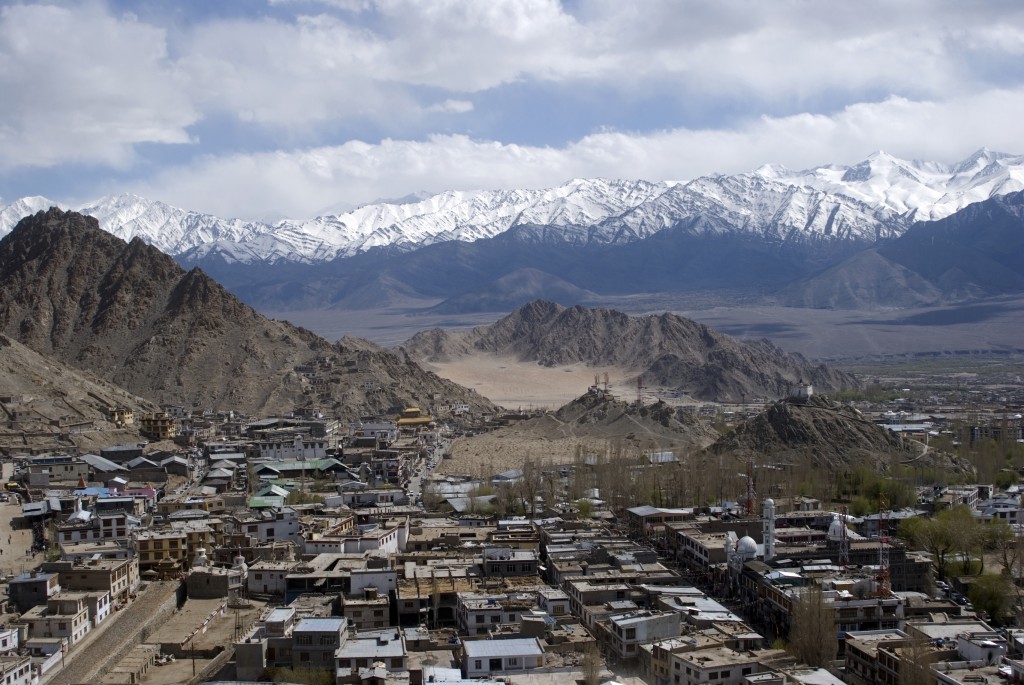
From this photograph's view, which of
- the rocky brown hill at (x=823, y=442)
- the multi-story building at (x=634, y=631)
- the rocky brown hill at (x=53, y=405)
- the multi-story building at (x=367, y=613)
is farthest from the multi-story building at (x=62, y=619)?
the rocky brown hill at (x=823, y=442)

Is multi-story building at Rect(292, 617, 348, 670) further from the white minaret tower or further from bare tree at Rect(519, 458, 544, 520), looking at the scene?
bare tree at Rect(519, 458, 544, 520)

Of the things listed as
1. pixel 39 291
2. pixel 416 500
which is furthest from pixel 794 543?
pixel 39 291

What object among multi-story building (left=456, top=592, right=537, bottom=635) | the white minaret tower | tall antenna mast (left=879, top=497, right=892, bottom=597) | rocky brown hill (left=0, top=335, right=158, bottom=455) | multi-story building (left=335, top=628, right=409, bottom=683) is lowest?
multi-story building (left=335, top=628, right=409, bottom=683)

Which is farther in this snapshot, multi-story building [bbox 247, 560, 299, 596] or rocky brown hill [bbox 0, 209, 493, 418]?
rocky brown hill [bbox 0, 209, 493, 418]

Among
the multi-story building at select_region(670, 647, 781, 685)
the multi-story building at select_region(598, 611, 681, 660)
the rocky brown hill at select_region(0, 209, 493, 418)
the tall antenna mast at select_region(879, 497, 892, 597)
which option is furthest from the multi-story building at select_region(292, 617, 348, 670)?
the rocky brown hill at select_region(0, 209, 493, 418)

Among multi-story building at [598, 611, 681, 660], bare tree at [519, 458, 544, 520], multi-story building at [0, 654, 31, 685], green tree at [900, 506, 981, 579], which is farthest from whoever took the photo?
bare tree at [519, 458, 544, 520]

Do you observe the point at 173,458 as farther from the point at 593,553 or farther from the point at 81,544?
the point at 593,553

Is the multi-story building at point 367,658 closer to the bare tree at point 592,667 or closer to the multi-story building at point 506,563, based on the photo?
the bare tree at point 592,667
